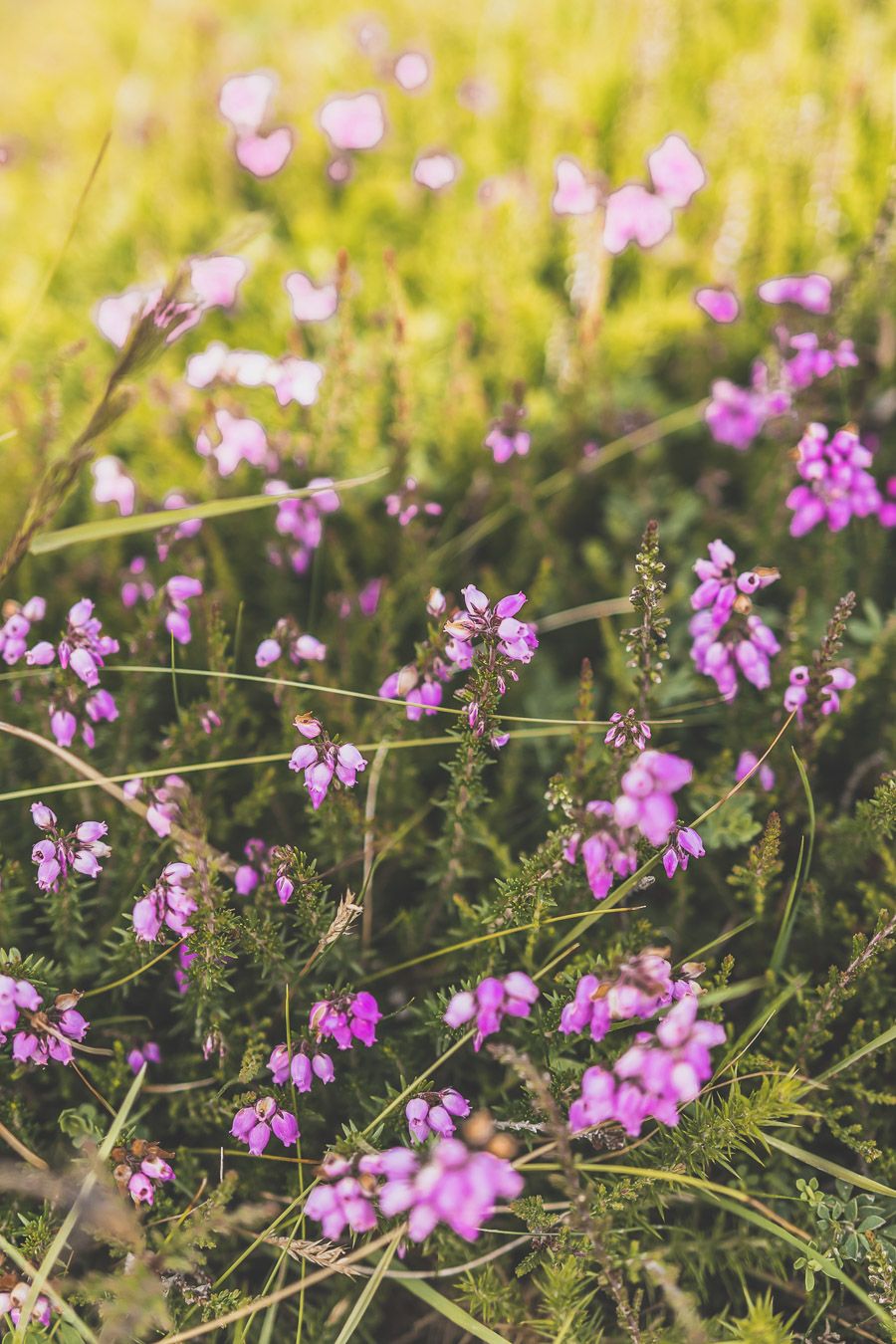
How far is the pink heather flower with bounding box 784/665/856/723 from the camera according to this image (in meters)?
2.11

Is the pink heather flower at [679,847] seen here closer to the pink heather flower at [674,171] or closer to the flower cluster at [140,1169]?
the flower cluster at [140,1169]

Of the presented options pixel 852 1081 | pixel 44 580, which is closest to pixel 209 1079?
pixel 852 1081

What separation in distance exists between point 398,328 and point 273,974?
182 cm

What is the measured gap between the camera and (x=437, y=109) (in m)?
4.71

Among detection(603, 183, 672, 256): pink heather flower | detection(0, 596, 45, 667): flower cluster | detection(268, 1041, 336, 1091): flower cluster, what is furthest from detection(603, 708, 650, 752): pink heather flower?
detection(603, 183, 672, 256): pink heather flower

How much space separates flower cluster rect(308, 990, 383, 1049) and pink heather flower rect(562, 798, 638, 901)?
59 cm

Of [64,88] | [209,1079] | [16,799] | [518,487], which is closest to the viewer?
[209,1079]

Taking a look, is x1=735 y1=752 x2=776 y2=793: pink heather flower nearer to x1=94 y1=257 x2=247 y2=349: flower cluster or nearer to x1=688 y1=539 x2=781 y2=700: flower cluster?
x1=688 y1=539 x2=781 y2=700: flower cluster

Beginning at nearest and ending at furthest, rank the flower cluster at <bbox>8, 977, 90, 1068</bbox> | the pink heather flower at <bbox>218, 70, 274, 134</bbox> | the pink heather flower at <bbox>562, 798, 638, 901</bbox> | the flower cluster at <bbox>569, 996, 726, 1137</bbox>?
the flower cluster at <bbox>569, 996, 726, 1137</bbox>, the pink heather flower at <bbox>562, 798, 638, 901</bbox>, the flower cluster at <bbox>8, 977, 90, 1068</bbox>, the pink heather flower at <bbox>218, 70, 274, 134</bbox>

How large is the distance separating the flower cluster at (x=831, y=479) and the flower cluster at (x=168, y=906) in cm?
175

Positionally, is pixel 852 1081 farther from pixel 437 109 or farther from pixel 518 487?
pixel 437 109

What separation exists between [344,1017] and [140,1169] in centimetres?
50

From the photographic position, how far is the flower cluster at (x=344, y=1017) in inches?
72.7

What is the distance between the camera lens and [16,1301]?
5.74ft
